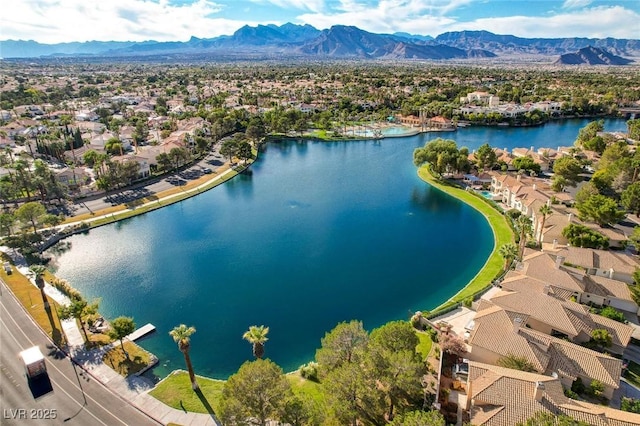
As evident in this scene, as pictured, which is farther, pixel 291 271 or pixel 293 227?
pixel 293 227

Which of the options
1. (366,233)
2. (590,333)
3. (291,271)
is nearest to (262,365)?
(291,271)

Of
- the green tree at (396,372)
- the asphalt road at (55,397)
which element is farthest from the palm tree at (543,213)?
the asphalt road at (55,397)

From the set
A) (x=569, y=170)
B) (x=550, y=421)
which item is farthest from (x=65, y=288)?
(x=569, y=170)

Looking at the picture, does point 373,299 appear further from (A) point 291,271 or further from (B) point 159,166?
(B) point 159,166

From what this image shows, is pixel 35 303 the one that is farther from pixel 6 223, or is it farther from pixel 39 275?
pixel 6 223

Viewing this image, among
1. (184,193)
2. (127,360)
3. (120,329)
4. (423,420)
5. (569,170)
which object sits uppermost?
(423,420)

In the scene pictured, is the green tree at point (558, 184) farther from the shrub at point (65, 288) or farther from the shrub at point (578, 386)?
the shrub at point (65, 288)

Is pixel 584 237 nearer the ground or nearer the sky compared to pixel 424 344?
nearer the sky
